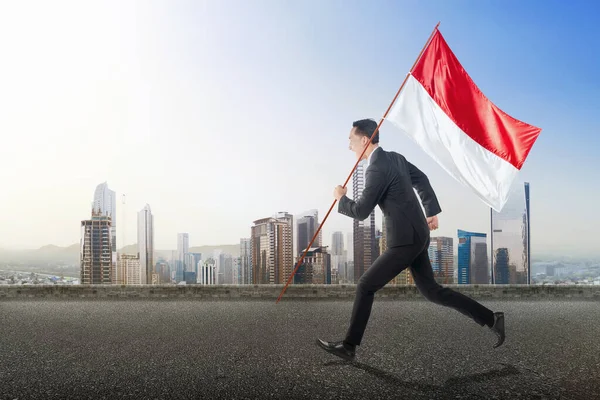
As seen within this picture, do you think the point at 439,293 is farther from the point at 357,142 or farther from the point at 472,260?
the point at 472,260

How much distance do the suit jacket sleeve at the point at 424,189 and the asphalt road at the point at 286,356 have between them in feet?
4.22

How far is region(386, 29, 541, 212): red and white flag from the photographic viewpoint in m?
4.59

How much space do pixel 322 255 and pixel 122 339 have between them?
7385 millimetres

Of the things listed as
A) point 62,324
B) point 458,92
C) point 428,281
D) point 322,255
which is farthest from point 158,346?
point 322,255

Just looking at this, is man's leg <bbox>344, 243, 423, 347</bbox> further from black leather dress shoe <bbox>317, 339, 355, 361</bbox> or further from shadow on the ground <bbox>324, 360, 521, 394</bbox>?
shadow on the ground <bbox>324, 360, 521, 394</bbox>

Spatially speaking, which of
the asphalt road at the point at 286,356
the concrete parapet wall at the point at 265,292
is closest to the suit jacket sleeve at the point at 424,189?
the asphalt road at the point at 286,356

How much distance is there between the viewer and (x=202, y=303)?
315 inches

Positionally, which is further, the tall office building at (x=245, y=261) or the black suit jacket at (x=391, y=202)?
→ the tall office building at (x=245, y=261)

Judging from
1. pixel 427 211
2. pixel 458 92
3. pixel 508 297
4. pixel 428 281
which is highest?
pixel 458 92

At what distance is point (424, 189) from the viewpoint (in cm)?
417

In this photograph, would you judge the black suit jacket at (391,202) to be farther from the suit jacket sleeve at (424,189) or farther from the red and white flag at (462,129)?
the red and white flag at (462,129)

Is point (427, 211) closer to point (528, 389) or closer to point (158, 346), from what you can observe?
point (528, 389)

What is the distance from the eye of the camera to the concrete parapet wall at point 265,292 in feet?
28.5

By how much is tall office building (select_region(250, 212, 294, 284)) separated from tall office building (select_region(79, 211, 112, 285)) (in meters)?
4.75
